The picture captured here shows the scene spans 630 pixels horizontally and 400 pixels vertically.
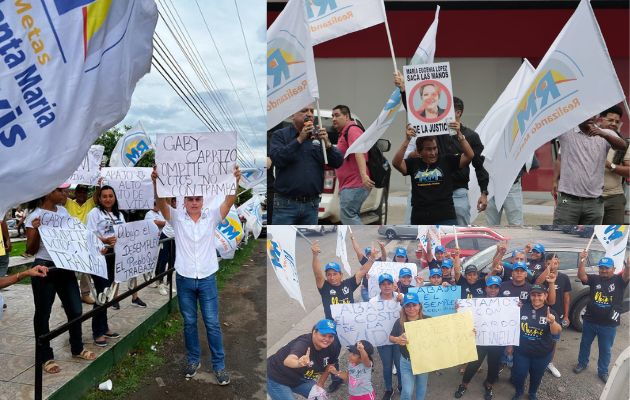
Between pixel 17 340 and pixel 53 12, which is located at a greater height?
pixel 53 12

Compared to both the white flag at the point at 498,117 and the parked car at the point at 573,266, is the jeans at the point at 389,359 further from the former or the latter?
the white flag at the point at 498,117

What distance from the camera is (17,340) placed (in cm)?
503

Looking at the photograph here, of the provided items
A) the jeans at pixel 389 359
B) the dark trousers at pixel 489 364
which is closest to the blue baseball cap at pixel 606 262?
the dark trousers at pixel 489 364

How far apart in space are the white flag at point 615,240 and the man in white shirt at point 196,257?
272cm

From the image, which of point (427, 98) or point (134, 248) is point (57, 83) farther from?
point (134, 248)

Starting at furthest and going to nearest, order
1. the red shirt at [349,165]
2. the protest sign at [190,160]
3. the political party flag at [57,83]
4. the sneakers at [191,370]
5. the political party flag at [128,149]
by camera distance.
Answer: the political party flag at [128,149] < the sneakers at [191,370] < the red shirt at [349,165] < the protest sign at [190,160] < the political party flag at [57,83]

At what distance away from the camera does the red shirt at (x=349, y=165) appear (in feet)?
13.7

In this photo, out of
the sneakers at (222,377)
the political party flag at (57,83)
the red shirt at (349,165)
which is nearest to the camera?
the political party flag at (57,83)

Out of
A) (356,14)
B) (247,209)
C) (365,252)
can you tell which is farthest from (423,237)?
(247,209)

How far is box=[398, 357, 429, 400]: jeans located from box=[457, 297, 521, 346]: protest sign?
47cm

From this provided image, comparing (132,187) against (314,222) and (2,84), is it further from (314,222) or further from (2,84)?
(2,84)

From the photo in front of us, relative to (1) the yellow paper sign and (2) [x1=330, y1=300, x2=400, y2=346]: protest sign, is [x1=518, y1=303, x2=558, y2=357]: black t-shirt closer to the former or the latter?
(1) the yellow paper sign

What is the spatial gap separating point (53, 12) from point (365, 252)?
7.27 feet

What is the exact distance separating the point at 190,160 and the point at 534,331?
2772 millimetres
